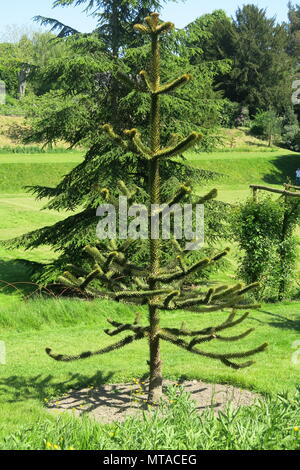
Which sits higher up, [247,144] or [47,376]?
[247,144]

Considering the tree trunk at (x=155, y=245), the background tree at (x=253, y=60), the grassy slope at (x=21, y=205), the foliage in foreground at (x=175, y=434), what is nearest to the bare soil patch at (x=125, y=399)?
the tree trunk at (x=155, y=245)

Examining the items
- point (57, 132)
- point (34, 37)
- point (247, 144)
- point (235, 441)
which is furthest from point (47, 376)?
point (34, 37)

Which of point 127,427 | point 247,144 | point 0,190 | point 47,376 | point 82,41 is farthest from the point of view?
point 247,144

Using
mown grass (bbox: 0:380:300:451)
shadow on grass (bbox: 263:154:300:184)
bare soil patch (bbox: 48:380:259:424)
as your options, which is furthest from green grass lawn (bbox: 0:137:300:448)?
shadow on grass (bbox: 263:154:300:184)

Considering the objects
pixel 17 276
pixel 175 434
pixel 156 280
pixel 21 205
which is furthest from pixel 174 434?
pixel 21 205

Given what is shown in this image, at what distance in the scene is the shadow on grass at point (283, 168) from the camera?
145ft

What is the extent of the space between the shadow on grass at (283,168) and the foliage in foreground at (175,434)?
3922 cm

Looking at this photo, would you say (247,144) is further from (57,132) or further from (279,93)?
(57,132)

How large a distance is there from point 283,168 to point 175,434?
43.0m

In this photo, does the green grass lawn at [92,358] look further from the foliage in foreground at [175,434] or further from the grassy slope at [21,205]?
the grassy slope at [21,205]

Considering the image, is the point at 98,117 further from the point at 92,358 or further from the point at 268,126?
the point at 268,126

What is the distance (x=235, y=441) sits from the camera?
4930 millimetres

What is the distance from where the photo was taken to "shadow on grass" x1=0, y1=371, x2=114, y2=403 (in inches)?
297
